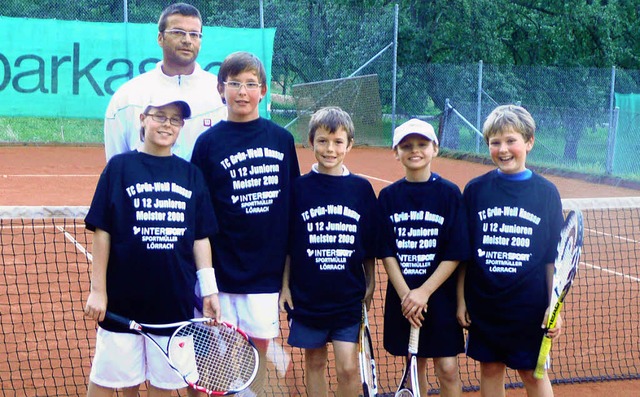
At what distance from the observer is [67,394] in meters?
4.31

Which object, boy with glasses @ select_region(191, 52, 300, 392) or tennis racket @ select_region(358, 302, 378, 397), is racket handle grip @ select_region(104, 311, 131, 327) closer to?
boy with glasses @ select_region(191, 52, 300, 392)

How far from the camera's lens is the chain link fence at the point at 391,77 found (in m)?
16.4

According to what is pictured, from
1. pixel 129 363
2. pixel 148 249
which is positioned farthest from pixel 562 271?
pixel 129 363

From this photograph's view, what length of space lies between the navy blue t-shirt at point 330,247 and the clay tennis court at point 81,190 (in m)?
1.17

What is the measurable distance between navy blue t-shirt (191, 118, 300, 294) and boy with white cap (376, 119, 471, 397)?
0.48m

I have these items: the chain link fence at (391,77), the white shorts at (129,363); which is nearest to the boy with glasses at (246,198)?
the white shorts at (129,363)

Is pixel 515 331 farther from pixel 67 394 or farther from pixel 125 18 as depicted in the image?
pixel 125 18

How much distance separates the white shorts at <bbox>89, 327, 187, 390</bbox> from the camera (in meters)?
3.11

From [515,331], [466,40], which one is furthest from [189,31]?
[466,40]

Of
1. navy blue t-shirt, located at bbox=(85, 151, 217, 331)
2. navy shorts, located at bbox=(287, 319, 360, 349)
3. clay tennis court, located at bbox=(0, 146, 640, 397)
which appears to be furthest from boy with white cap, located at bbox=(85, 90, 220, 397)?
clay tennis court, located at bbox=(0, 146, 640, 397)

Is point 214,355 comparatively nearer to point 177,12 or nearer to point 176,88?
point 176,88

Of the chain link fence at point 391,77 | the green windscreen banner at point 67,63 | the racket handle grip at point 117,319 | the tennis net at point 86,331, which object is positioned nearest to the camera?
the racket handle grip at point 117,319

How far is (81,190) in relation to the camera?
442 inches

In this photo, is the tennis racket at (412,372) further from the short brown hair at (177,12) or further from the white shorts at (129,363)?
the short brown hair at (177,12)
